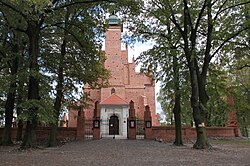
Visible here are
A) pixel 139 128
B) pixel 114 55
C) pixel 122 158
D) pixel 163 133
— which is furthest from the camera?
pixel 114 55

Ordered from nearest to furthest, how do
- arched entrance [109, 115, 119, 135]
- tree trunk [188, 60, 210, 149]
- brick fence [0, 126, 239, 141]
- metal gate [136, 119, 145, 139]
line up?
tree trunk [188, 60, 210, 149] < brick fence [0, 126, 239, 141] < metal gate [136, 119, 145, 139] < arched entrance [109, 115, 119, 135]

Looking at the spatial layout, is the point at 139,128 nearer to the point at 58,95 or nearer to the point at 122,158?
the point at 58,95

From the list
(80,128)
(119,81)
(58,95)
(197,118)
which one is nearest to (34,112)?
(58,95)

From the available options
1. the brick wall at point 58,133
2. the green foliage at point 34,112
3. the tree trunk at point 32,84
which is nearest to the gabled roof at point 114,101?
the brick wall at point 58,133

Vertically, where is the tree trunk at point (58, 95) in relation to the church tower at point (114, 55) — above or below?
below

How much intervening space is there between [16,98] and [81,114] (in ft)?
22.7

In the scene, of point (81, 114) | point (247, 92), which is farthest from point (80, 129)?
point (247, 92)

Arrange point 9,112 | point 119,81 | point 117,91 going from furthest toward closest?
point 119,81, point 117,91, point 9,112

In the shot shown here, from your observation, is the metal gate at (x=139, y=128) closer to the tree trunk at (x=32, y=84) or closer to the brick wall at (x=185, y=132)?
the brick wall at (x=185, y=132)

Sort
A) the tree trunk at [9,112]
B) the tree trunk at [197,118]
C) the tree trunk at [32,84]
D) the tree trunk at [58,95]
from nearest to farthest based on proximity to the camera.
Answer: the tree trunk at [32,84]
the tree trunk at [197,118]
the tree trunk at [58,95]
the tree trunk at [9,112]

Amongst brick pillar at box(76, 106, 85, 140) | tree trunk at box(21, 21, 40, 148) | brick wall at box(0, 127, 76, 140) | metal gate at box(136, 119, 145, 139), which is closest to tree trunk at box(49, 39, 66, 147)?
tree trunk at box(21, 21, 40, 148)

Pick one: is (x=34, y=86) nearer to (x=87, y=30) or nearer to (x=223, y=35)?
(x=87, y=30)

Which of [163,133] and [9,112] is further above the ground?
[9,112]

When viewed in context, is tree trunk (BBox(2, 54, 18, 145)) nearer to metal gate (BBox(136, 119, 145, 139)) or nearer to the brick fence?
the brick fence
